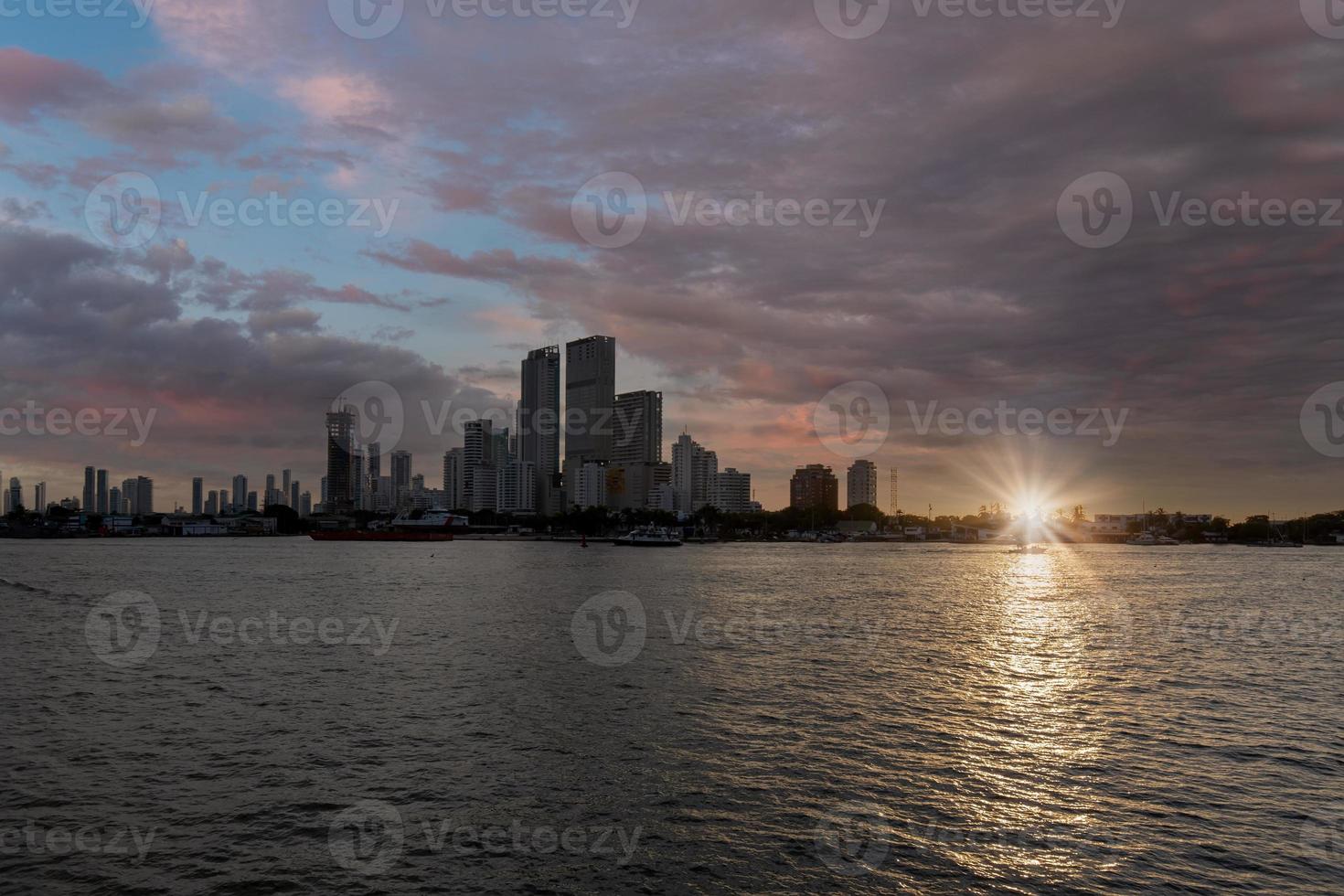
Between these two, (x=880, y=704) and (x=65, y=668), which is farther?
(x=65, y=668)

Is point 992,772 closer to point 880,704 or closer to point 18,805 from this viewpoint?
point 880,704

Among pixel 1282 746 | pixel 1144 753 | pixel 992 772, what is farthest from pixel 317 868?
pixel 1282 746

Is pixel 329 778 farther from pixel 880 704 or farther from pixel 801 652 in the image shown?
pixel 801 652

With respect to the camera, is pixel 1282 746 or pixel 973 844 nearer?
pixel 973 844

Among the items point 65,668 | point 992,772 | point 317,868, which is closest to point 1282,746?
point 992,772

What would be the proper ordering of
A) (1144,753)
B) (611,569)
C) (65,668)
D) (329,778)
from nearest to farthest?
(329,778) → (1144,753) → (65,668) → (611,569)

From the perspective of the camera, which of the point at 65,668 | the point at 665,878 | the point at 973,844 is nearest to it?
the point at 665,878
